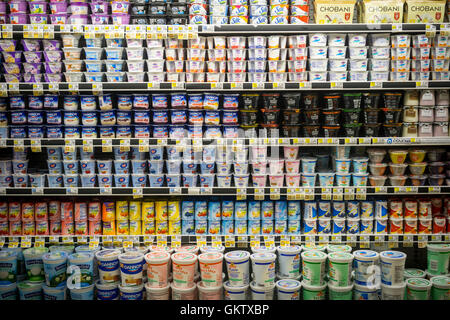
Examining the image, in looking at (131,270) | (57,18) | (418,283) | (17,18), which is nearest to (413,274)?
(418,283)

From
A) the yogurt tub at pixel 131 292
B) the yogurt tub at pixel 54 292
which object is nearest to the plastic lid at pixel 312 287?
the yogurt tub at pixel 131 292

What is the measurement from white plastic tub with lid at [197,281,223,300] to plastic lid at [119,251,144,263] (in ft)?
1.59

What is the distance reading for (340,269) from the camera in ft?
9.94

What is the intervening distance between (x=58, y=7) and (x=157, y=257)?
7.05 feet

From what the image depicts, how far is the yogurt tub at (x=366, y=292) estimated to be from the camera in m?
3.05

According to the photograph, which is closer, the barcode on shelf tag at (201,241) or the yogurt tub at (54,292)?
the yogurt tub at (54,292)

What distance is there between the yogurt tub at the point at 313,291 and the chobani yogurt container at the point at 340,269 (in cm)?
10

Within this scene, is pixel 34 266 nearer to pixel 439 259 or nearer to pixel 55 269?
pixel 55 269

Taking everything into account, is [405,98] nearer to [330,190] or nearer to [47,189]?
[330,190]

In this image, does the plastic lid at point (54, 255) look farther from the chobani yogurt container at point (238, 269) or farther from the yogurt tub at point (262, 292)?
the yogurt tub at point (262, 292)

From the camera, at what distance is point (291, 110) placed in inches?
133

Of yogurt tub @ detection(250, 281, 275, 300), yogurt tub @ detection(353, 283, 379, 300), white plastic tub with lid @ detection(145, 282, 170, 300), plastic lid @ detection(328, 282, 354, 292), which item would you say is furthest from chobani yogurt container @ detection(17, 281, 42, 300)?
yogurt tub @ detection(353, 283, 379, 300)

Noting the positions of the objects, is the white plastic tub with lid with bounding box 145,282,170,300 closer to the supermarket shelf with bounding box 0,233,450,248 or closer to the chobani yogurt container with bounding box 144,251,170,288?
the chobani yogurt container with bounding box 144,251,170,288

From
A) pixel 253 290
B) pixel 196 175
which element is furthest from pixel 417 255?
pixel 196 175
